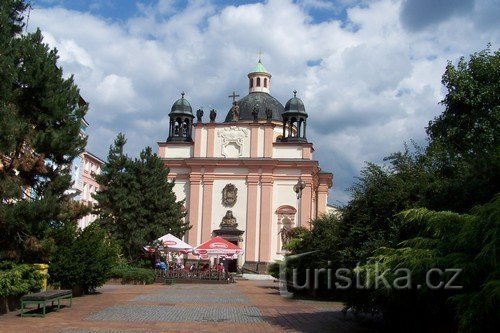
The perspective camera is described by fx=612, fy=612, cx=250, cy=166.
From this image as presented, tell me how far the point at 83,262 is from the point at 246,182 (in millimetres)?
34487

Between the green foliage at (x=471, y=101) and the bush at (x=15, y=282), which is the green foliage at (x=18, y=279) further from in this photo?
the green foliage at (x=471, y=101)

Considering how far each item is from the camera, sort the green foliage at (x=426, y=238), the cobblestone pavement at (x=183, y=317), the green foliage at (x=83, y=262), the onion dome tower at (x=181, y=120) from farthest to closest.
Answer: the onion dome tower at (x=181, y=120) < the green foliage at (x=83, y=262) < the cobblestone pavement at (x=183, y=317) < the green foliage at (x=426, y=238)

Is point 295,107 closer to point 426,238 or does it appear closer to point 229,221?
point 229,221

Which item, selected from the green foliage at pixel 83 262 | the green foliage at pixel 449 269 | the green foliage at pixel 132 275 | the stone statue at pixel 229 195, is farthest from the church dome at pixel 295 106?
the green foliage at pixel 449 269

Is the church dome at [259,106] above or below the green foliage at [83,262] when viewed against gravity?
above

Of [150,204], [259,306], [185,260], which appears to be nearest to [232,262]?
[185,260]

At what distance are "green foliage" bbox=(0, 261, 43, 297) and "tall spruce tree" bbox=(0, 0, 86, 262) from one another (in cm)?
35

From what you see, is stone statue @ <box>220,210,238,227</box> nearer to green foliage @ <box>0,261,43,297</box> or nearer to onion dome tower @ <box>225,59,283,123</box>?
onion dome tower @ <box>225,59,283,123</box>

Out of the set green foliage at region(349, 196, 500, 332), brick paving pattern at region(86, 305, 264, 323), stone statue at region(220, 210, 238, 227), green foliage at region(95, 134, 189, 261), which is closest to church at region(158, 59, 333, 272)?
stone statue at region(220, 210, 238, 227)

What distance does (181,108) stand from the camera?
61.1m

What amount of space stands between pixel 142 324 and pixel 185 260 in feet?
126

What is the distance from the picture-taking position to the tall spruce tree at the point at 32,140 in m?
15.7

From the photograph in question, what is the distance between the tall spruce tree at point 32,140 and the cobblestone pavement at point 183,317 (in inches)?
87.5

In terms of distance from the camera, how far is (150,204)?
40188 mm
